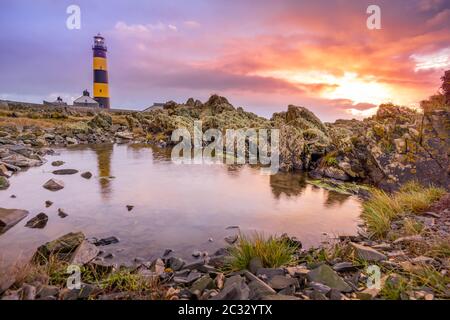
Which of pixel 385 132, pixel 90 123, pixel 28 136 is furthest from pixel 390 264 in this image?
pixel 90 123

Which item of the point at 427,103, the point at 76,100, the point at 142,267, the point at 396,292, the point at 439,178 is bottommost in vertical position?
the point at 142,267

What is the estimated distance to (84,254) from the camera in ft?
19.7

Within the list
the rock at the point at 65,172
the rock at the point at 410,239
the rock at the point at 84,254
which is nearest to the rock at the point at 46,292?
the rock at the point at 84,254

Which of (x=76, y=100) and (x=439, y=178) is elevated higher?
(x=76, y=100)

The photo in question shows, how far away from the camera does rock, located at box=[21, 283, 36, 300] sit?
3650 mm

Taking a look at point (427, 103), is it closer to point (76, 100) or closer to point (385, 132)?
point (385, 132)

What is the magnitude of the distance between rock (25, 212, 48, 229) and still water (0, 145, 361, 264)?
A: 6.1 inches

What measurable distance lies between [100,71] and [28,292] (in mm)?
76957

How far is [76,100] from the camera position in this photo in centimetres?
7888

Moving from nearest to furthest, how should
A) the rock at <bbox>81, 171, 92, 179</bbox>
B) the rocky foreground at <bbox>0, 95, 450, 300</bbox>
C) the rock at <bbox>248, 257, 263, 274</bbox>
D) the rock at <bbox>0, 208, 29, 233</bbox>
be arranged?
the rocky foreground at <bbox>0, 95, 450, 300</bbox>
the rock at <bbox>248, 257, 263, 274</bbox>
the rock at <bbox>0, 208, 29, 233</bbox>
the rock at <bbox>81, 171, 92, 179</bbox>

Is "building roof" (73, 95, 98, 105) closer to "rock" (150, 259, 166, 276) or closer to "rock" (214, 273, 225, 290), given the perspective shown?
"rock" (150, 259, 166, 276)

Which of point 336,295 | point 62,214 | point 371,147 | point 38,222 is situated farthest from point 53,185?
point 371,147

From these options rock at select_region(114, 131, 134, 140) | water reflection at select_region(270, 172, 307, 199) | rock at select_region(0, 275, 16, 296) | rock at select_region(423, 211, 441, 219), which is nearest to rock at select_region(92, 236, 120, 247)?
rock at select_region(0, 275, 16, 296)

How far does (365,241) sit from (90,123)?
44.1 metres
